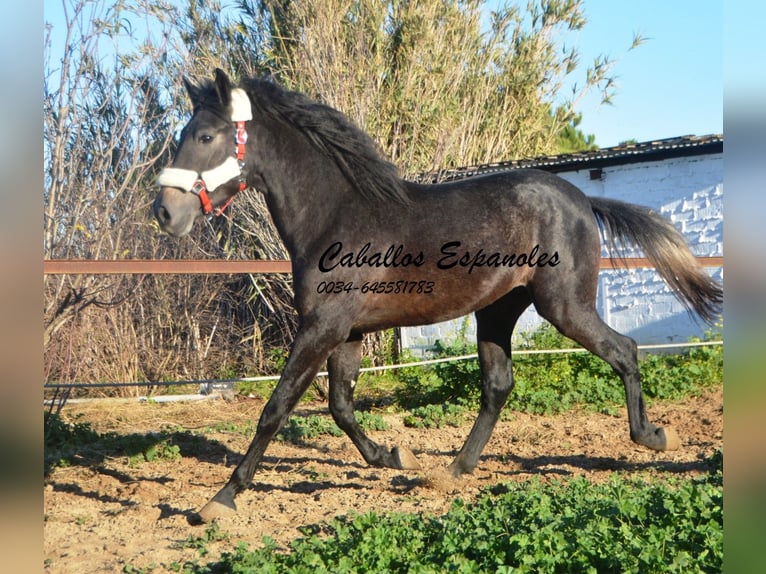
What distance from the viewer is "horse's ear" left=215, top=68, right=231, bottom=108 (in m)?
4.11

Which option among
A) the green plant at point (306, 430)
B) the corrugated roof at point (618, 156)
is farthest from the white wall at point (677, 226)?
the green plant at point (306, 430)

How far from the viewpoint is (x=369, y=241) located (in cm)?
438

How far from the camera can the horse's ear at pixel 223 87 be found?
411 cm

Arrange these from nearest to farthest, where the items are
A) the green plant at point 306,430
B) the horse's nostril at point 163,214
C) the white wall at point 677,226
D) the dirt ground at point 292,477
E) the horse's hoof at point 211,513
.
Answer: the dirt ground at point 292,477, the horse's hoof at point 211,513, the horse's nostril at point 163,214, the green plant at point 306,430, the white wall at point 677,226

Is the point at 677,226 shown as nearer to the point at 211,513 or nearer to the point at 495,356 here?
the point at 495,356

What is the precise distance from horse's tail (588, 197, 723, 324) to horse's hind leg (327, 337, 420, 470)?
2013mm

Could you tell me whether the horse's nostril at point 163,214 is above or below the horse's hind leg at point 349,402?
above

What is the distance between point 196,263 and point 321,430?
177 centimetres

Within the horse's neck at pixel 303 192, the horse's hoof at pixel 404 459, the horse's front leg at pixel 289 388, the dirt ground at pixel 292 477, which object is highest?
the horse's neck at pixel 303 192

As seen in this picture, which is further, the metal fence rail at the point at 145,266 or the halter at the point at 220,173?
the metal fence rail at the point at 145,266

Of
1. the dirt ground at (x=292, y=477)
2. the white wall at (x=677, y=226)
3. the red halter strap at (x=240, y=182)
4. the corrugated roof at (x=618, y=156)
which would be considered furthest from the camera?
the white wall at (x=677, y=226)

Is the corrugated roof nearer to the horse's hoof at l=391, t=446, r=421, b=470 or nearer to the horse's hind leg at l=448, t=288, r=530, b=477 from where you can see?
the horse's hind leg at l=448, t=288, r=530, b=477

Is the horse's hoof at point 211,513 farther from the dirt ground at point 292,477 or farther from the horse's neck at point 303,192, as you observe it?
the horse's neck at point 303,192
